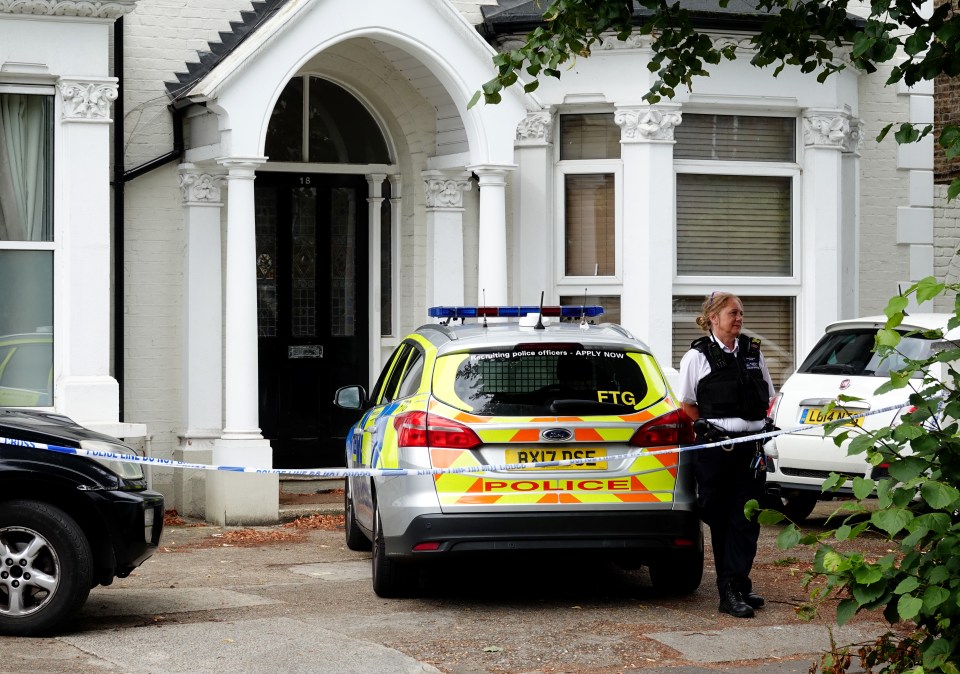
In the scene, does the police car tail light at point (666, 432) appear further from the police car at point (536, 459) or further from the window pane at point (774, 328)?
the window pane at point (774, 328)

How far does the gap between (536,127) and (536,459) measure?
270 inches

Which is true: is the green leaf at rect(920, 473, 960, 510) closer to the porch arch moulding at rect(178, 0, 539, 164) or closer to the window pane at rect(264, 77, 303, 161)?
the porch arch moulding at rect(178, 0, 539, 164)

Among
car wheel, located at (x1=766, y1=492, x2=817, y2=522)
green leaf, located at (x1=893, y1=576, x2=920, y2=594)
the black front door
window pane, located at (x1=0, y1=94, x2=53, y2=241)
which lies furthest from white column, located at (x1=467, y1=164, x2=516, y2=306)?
green leaf, located at (x1=893, y1=576, x2=920, y2=594)

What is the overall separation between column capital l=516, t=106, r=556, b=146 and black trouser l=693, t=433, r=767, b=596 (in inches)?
265

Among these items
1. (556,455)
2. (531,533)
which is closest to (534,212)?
(556,455)

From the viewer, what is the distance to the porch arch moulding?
1252 cm

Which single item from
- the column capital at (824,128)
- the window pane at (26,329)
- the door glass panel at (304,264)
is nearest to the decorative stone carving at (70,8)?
the window pane at (26,329)

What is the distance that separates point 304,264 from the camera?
47.9 ft

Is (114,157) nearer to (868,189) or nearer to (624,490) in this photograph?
(624,490)

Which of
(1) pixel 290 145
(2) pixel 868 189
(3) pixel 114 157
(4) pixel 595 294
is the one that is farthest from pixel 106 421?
(2) pixel 868 189

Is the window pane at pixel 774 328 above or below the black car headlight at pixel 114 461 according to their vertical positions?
above

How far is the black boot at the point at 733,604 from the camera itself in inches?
317

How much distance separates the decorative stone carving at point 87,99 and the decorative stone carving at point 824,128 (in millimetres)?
6789

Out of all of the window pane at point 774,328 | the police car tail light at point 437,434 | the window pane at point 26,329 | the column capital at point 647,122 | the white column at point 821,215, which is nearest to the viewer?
the police car tail light at point 437,434
